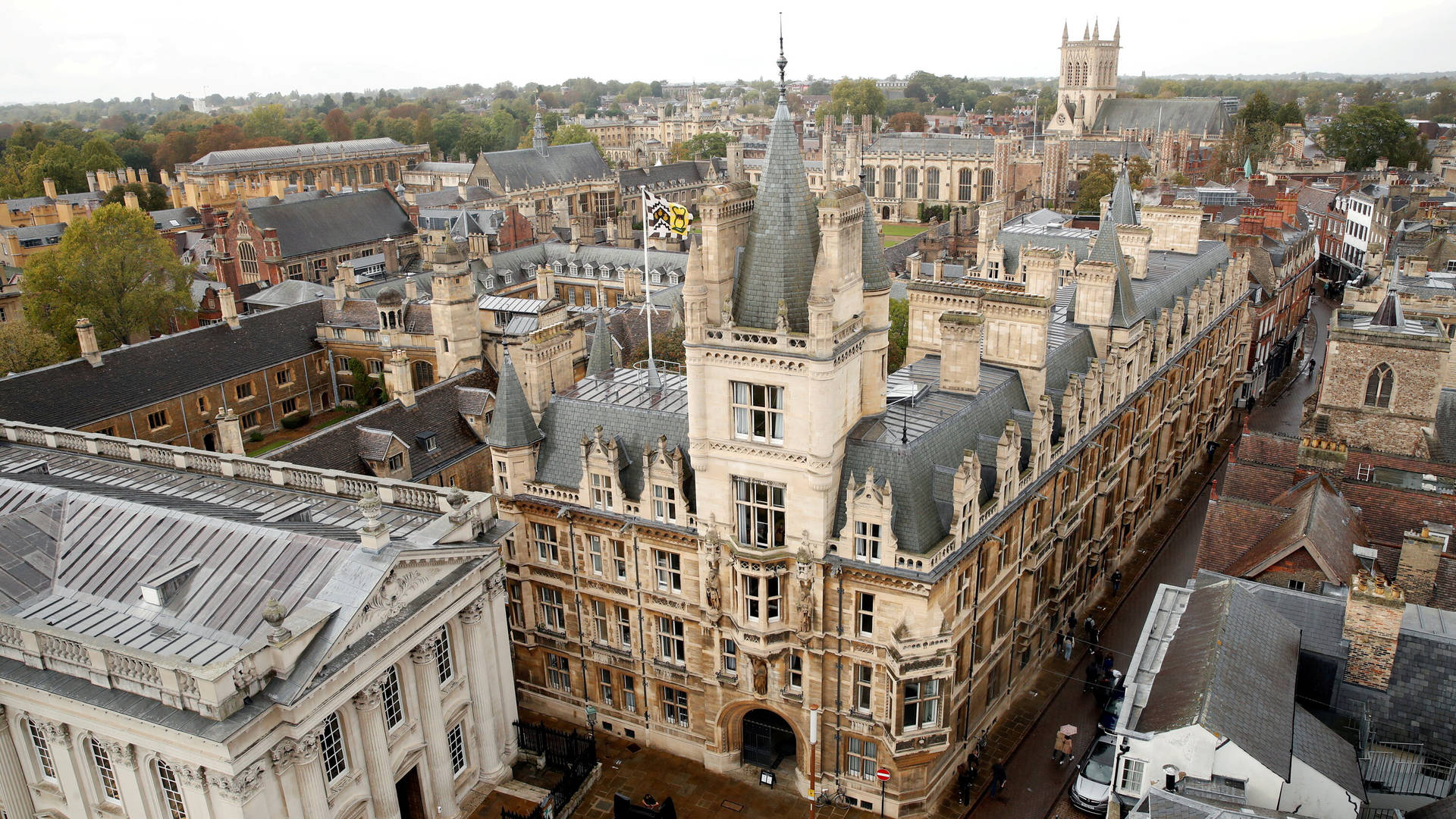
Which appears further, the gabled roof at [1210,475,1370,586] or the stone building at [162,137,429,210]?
the stone building at [162,137,429,210]

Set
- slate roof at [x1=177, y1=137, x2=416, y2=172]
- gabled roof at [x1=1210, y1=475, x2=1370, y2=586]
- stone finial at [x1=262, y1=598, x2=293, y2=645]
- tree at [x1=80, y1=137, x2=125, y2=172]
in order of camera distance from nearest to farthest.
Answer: stone finial at [x1=262, y1=598, x2=293, y2=645] < gabled roof at [x1=1210, y1=475, x2=1370, y2=586] < tree at [x1=80, y1=137, x2=125, y2=172] < slate roof at [x1=177, y1=137, x2=416, y2=172]

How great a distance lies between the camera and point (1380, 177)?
5059 inches

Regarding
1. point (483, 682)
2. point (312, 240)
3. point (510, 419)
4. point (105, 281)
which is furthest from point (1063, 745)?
point (312, 240)

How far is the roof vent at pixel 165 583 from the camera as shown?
31297 mm

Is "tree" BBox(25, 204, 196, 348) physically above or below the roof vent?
above

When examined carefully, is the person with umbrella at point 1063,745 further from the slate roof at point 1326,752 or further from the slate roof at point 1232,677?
the slate roof at point 1326,752

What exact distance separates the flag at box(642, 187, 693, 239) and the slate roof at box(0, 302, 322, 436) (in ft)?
95.6

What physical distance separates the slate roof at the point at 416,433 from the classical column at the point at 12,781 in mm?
14383

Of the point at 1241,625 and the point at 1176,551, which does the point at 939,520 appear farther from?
the point at 1176,551

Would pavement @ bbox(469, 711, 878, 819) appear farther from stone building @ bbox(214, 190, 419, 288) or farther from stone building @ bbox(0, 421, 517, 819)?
stone building @ bbox(214, 190, 419, 288)

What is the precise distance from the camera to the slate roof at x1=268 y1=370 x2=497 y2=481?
1724 inches

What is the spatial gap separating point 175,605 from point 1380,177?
14684 cm

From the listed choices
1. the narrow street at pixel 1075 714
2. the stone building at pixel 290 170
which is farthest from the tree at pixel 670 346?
the stone building at pixel 290 170

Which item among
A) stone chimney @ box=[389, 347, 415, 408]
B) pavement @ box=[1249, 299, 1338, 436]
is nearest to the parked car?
stone chimney @ box=[389, 347, 415, 408]
